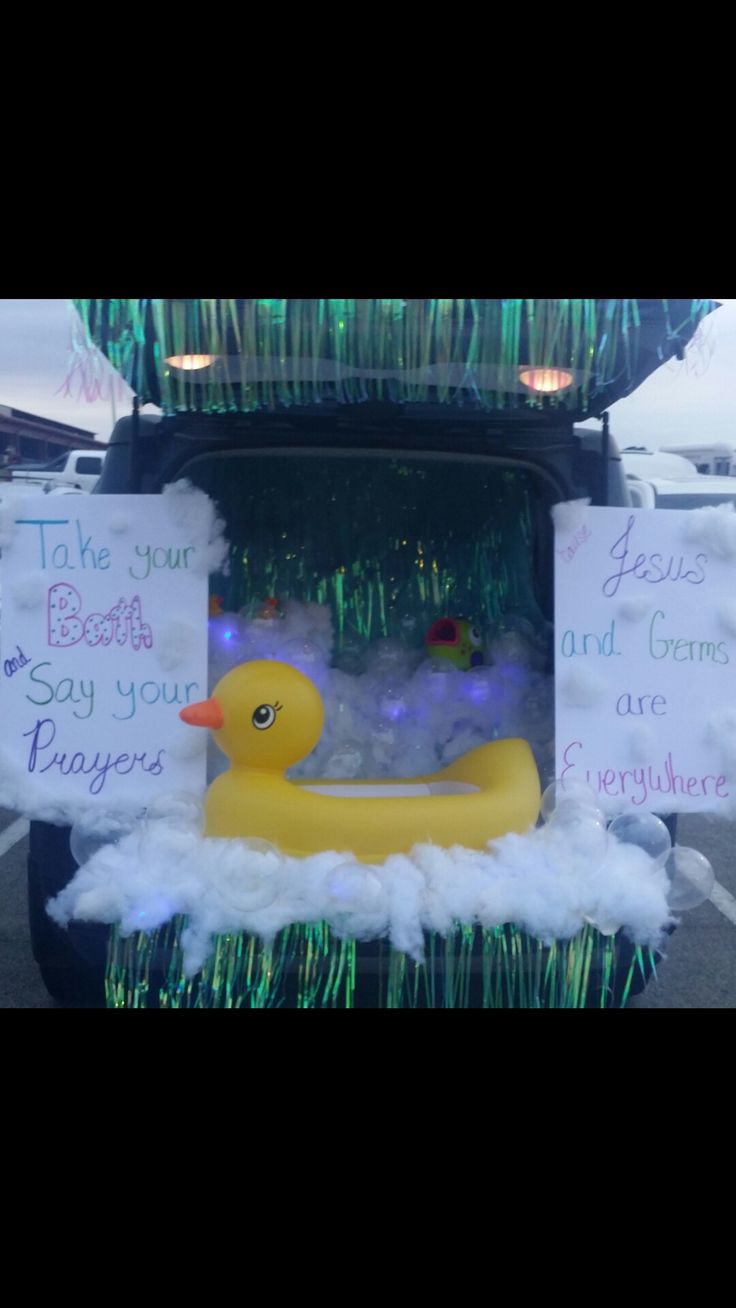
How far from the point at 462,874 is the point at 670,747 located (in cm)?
67

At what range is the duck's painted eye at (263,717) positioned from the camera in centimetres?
241

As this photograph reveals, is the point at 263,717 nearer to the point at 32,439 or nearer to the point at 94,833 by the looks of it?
the point at 94,833

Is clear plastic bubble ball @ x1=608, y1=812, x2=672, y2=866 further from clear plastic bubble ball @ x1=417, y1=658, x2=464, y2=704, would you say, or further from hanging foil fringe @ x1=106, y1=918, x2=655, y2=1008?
clear plastic bubble ball @ x1=417, y1=658, x2=464, y2=704

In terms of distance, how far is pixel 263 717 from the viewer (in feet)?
7.93

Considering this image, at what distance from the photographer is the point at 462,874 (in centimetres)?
230

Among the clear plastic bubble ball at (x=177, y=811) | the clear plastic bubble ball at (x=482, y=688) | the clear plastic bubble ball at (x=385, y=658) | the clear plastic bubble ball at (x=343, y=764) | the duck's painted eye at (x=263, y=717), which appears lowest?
the clear plastic bubble ball at (x=177, y=811)

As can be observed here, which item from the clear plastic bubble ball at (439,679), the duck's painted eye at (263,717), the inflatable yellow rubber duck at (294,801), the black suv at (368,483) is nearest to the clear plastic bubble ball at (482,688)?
the clear plastic bubble ball at (439,679)

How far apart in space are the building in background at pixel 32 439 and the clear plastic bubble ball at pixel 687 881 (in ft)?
5.64

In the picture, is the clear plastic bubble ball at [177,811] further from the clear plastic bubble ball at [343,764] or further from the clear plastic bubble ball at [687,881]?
the clear plastic bubble ball at [687,881]

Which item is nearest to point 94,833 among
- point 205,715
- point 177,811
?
point 177,811

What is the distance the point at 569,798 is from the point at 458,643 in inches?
27.6

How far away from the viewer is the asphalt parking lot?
3.19 metres
